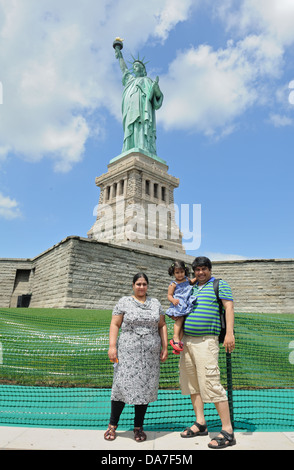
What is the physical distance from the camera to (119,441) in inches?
130

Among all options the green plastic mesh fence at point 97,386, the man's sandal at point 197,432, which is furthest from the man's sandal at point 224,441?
the green plastic mesh fence at point 97,386

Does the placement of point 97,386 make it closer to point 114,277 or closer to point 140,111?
point 114,277

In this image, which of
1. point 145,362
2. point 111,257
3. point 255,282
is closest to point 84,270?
point 111,257

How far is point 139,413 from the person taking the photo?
3432 millimetres

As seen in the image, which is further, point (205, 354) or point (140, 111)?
point (140, 111)

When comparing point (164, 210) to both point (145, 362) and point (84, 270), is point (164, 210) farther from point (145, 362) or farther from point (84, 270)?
point (145, 362)

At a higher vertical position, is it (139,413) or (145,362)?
(145,362)

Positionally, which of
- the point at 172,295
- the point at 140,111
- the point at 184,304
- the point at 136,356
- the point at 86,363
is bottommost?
the point at 86,363

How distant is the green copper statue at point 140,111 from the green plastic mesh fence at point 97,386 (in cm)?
3190

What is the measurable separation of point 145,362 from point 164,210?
101ft

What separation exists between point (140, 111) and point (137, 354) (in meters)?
37.1

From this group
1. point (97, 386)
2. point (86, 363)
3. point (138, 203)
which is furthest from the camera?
point (138, 203)

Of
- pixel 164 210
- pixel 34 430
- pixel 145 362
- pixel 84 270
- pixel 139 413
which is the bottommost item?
pixel 34 430

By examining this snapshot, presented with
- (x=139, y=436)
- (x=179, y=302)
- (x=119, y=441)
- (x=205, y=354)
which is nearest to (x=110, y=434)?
(x=119, y=441)
